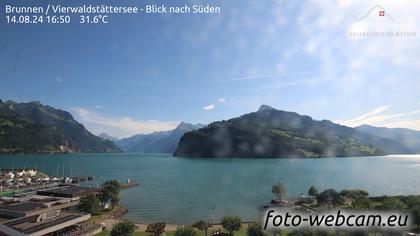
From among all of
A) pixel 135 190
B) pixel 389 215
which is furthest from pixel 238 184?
pixel 389 215

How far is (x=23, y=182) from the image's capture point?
113125mm

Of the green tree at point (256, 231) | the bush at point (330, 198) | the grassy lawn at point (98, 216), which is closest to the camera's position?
the green tree at point (256, 231)

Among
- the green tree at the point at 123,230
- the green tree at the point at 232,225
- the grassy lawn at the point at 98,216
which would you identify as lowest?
the grassy lawn at the point at 98,216

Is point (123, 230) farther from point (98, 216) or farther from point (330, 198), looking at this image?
point (330, 198)

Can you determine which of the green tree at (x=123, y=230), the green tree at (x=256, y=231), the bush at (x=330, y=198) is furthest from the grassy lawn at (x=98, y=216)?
the bush at (x=330, y=198)

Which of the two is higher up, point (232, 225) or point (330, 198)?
point (232, 225)

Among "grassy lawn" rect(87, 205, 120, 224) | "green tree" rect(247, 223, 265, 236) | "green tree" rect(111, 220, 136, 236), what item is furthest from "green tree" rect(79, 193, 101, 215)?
"green tree" rect(247, 223, 265, 236)

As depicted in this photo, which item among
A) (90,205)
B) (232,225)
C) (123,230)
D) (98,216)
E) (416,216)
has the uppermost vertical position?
(90,205)

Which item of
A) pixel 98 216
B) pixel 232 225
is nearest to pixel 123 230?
pixel 232 225

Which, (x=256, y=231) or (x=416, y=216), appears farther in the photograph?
(x=416, y=216)

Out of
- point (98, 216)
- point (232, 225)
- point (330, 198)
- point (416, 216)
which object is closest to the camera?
point (416, 216)

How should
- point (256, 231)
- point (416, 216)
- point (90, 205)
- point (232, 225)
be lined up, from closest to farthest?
point (256, 231) → point (416, 216) → point (232, 225) → point (90, 205)

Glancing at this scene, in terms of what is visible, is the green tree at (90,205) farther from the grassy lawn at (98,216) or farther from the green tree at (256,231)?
the green tree at (256,231)

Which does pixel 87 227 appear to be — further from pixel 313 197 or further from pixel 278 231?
pixel 313 197
